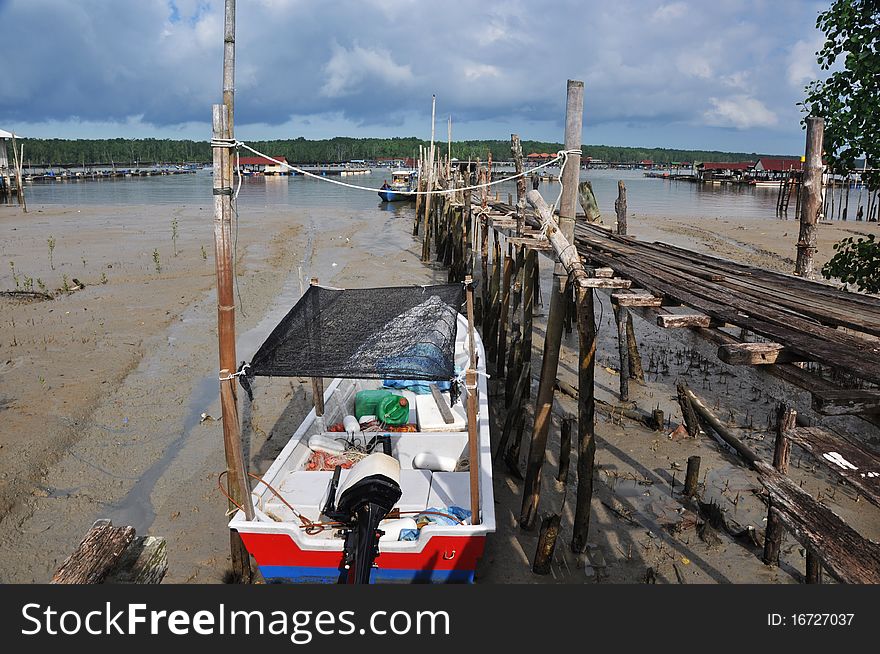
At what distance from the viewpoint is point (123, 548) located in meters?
3.10

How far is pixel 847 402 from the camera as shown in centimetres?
347

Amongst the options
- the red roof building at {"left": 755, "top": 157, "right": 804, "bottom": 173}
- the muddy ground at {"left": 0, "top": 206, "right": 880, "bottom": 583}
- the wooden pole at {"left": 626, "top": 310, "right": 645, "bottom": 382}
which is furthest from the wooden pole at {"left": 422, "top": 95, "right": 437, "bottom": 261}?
the red roof building at {"left": 755, "top": 157, "right": 804, "bottom": 173}

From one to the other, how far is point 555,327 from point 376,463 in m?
2.28

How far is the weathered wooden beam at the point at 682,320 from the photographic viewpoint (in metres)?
4.72

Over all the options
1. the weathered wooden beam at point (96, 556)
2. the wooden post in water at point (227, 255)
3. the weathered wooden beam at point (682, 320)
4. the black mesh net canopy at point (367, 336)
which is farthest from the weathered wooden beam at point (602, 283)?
the weathered wooden beam at point (96, 556)

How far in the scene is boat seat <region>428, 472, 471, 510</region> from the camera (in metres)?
5.61

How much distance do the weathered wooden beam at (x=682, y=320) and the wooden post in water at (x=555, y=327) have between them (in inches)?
54.6

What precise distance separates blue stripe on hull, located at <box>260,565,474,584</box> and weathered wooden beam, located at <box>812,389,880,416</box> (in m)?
2.90

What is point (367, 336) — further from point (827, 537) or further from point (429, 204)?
point (429, 204)

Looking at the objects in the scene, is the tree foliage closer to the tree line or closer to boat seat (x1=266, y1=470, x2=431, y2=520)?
boat seat (x1=266, y1=470, x2=431, y2=520)

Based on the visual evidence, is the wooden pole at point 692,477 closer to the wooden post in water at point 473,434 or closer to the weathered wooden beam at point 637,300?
the weathered wooden beam at point 637,300

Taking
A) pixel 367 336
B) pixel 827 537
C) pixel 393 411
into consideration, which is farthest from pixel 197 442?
pixel 827 537

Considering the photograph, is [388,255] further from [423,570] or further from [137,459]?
[423,570]

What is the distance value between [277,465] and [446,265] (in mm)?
15276
